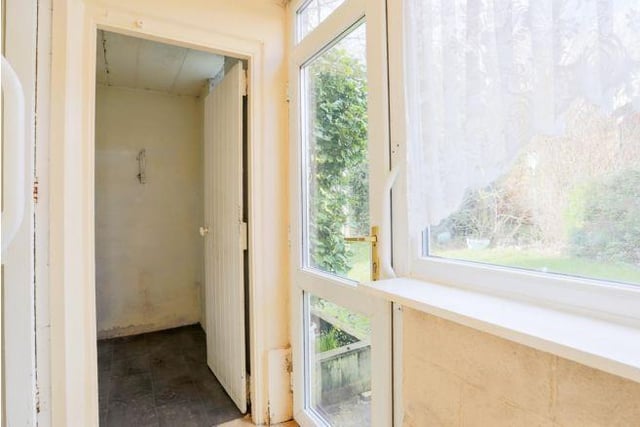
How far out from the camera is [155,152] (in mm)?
3199

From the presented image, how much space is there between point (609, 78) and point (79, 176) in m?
1.71

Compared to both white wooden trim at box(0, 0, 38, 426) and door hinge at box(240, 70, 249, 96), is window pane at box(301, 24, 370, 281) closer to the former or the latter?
door hinge at box(240, 70, 249, 96)

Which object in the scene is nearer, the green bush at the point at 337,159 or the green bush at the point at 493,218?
the green bush at the point at 493,218

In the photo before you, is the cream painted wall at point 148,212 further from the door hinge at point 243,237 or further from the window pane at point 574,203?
the window pane at point 574,203

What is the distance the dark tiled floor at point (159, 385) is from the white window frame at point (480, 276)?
1481mm

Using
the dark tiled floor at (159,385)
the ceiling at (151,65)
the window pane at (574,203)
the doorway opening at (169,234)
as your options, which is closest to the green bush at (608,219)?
the window pane at (574,203)

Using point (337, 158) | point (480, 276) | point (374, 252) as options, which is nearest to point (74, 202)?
point (337, 158)

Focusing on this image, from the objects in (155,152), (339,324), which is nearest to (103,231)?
(155,152)

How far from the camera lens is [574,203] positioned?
693 millimetres

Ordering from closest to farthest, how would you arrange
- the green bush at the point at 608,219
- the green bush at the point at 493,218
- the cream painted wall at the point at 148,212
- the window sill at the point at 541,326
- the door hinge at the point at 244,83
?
1. the window sill at the point at 541,326
2. the green bush at the point at 608,219
3. the green bush at the point at 493,218
4. the door hinge at the point at 244,83
5. the cream painted wall at the point at 148,212

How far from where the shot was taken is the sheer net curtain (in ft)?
2.00

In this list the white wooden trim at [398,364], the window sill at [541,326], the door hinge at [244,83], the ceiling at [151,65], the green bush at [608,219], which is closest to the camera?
the window sill at [541,326]

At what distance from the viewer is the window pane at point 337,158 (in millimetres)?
1341

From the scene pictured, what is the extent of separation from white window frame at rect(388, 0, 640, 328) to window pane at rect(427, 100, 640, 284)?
2 centimetres
